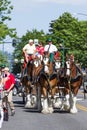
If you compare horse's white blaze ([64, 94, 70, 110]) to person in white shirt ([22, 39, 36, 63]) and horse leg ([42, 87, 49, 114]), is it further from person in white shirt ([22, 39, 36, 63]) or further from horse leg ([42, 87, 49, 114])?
person in white shirt ([22, 39, 36, 63])

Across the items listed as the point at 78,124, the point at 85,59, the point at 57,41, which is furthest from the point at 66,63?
the point at 57,41

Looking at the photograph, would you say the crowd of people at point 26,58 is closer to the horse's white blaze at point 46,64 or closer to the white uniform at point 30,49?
the white uniform at point 30,49

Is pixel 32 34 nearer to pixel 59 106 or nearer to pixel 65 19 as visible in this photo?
pixel 65 19

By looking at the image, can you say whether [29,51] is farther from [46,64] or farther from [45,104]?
[45,104]

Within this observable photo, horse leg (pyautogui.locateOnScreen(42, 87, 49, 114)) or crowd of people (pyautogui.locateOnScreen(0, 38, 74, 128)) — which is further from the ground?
crowd of people (pyautogui.locateOnScreen(0, 38, 74, 128))

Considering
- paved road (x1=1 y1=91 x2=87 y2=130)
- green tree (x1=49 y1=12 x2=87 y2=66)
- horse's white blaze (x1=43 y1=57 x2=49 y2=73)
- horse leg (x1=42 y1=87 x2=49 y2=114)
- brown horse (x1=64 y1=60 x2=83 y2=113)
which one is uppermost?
green tree (x1=49 y1=12 x2=87 y2=66)

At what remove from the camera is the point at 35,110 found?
1096 inches

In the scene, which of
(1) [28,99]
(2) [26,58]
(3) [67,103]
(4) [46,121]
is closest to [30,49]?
(2) [26,58]

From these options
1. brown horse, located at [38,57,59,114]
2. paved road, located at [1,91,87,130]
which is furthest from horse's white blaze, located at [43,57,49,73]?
paved road, located at [1,91,87,130]

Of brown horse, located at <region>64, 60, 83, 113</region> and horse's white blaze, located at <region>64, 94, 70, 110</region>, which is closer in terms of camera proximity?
brown horse, located at <region>64, 60, 83, 113</region>

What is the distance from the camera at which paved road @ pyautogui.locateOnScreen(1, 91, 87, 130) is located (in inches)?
769

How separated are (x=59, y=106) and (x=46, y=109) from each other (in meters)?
2.92

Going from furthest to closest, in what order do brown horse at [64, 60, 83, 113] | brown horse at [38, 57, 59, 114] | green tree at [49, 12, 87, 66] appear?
1. green tree at [49, 12, 87, 66]
2. brown horse at [64, 60, 83, 113]
3. brown horse at [38, 57, 59, 114]

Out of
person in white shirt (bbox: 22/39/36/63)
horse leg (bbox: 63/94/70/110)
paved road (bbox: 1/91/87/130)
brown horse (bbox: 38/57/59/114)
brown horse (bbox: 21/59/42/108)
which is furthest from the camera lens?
person in white shirt (bbox: 22/39/36/63)
